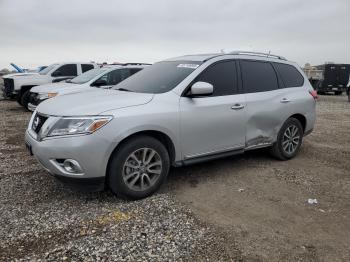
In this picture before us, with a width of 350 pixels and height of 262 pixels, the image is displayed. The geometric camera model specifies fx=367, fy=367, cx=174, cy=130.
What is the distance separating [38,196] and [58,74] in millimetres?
10578

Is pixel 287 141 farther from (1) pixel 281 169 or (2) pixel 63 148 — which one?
(2) pixel 63 148

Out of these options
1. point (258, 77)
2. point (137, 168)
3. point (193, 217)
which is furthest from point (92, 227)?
point (258, 77)

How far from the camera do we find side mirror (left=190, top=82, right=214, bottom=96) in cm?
452

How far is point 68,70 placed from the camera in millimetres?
14344

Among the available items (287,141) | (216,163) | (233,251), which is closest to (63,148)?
(233,251)

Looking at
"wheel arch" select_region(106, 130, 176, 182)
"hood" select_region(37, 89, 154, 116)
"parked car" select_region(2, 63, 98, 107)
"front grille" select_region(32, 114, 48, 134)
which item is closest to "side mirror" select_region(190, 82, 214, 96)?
"hood" select_region(37, 89, 154, 116)

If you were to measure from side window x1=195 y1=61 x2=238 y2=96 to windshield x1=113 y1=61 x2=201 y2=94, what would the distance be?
19cm

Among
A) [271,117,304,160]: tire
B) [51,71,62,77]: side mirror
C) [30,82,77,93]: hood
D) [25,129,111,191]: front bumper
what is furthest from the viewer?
[51,71,62,77]: side mirror

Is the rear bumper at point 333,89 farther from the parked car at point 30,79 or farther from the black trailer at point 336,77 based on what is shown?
the parked car at point 30,79

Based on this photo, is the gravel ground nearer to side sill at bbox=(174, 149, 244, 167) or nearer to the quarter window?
side sill at bbox=(174, 149, 244, 167)

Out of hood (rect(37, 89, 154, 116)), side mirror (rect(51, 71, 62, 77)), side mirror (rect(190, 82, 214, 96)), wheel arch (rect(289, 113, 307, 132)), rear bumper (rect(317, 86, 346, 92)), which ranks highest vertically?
side mirror (rect(51, 71, 62, 77))

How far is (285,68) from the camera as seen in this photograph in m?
6.25

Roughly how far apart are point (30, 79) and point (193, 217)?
1090cm

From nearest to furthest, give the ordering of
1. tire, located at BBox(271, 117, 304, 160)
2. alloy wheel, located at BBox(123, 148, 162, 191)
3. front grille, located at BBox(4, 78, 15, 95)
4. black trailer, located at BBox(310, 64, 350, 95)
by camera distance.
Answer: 1. alloy wheel, located at BBox(123, 148, 162, 191)
2. tire, located at BBox(271, 117, 304, 160)
3. front grille, located at BBox(4, 78, 15, 95)
4. black trailer, located at BBox(310, 64, 350, 95)
